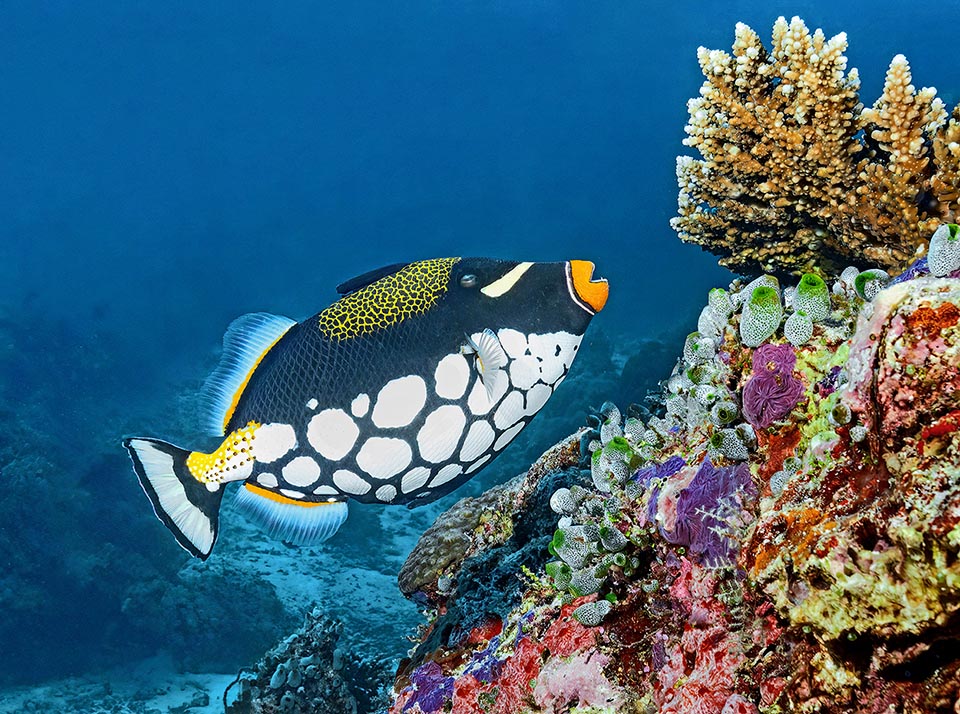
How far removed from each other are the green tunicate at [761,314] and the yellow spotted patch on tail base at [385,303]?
1.05 m

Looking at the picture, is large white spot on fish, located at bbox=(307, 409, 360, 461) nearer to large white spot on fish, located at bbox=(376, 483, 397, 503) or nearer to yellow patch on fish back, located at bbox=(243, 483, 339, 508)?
large white spot on fish, located at bbox=(376, 483, 397, 503)

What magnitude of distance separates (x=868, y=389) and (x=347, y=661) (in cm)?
589

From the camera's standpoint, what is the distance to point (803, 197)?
10.8ft

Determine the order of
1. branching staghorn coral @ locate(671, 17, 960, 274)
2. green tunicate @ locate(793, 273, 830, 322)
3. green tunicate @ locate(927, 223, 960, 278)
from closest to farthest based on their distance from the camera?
green tunicate @ locate(927, 223, 960, 278), green tunicate @ locate(793, 273, 830, 322), branching staghorn coral @ locate(671, 17, 960, 274)

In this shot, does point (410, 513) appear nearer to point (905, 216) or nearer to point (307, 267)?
point (905, 216)

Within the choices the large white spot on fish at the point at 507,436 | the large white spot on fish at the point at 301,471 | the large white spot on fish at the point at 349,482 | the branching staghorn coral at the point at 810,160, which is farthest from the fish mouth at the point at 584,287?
the branching staghorn coral at the point at 810,160

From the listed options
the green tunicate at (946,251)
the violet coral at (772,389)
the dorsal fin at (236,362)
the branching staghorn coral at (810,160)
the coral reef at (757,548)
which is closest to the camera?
the coral reef at (757,548)

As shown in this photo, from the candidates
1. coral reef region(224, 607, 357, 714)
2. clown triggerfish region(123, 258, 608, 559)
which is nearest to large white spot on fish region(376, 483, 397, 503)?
clown triggerfish region(123, 258, 608, 559)

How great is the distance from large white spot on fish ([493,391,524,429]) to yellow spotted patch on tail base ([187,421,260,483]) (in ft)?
2.94

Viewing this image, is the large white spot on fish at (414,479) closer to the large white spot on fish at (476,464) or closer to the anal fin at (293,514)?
the large white spot on fish at (476,464)

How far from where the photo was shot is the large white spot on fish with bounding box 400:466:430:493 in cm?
212

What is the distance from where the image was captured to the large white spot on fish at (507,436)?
222cm

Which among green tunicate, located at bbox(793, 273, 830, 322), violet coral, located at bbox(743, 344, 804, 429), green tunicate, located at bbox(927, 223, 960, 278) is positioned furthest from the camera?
green tunicate, located at bbox(793, 273, 830, 322)

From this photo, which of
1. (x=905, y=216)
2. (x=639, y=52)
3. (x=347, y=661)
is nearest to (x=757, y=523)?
(x=905, y=216)
